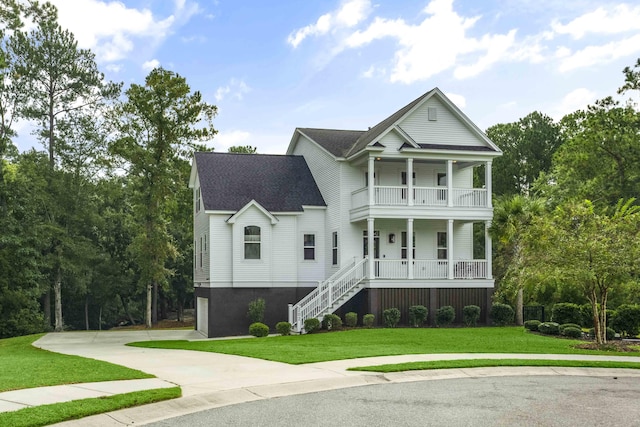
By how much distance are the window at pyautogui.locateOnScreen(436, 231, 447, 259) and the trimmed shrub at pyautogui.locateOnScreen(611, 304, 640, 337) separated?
9.44 m

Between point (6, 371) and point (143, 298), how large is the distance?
44.2 meters

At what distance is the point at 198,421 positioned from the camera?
10.2 metres

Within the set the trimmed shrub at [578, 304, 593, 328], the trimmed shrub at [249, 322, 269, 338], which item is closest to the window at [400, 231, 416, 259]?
the trimmed shrub at [578, 304, 593, 328]

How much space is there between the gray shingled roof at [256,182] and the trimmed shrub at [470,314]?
8294 mm

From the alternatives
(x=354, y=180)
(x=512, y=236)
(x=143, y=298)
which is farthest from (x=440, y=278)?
(x=143, y=298)

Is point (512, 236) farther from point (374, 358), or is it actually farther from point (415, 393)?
point (415, 393)

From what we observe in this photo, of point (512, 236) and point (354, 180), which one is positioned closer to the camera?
point (512, 236)

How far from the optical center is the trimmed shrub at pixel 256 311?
30.4 meters

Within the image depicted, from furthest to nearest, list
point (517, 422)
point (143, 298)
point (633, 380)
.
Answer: point (143, 298), point (633, 380), point (517, 422)

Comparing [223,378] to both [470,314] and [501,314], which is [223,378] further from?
[501,314]

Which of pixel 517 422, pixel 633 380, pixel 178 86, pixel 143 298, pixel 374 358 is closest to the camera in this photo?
pixel 517 422

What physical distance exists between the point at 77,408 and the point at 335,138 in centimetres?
2590

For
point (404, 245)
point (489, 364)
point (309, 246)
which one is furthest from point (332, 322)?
point (489, 364)

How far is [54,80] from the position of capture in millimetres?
42188
